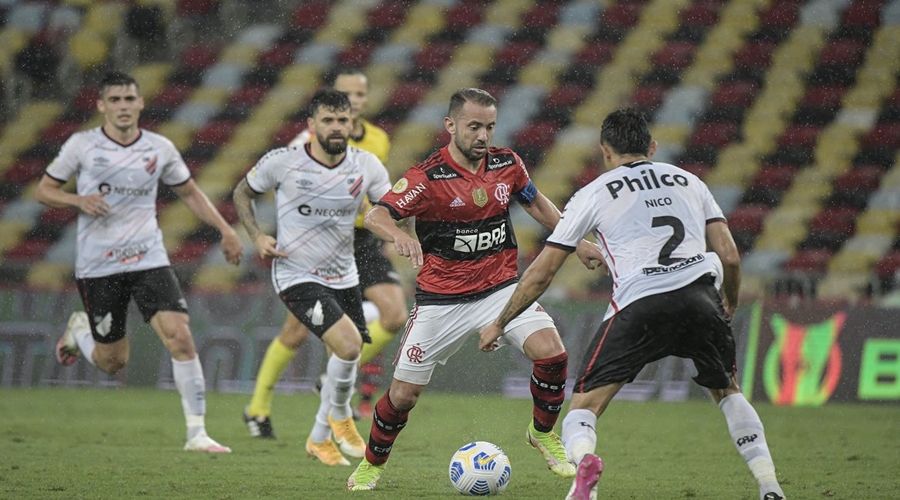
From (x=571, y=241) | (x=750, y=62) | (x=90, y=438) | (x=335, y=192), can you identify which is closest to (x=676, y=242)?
(x=571, y=241)

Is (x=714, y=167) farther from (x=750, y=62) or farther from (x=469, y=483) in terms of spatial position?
(x=469, y=483)

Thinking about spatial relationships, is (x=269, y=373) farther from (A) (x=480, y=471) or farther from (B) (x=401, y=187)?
(A) (x=480, y=471)

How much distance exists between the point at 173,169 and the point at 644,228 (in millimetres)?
4716

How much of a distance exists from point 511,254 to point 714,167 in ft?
41.0

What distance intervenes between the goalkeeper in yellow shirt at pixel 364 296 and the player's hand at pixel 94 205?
4.63 feet

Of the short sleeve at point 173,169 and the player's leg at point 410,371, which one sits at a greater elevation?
the short sleeve at point 173,169

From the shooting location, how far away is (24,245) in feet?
64.7

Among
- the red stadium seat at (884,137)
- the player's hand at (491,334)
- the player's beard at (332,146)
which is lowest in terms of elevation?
the player's hand at (491,334)

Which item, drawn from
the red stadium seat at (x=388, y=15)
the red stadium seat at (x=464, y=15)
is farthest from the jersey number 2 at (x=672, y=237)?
the red stadium seat at (x=388, y=15)

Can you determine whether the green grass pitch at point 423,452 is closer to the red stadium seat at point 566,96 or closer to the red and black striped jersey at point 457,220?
the red and black striped jersey at point 457,220

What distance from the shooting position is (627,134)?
589 centimetres

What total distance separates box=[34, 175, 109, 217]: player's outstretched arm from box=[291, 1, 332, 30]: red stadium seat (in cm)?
1529

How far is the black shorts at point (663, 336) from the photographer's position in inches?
223

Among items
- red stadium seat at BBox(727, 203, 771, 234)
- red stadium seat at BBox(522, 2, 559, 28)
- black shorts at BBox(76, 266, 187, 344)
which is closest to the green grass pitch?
black shorts at BBox(76, 266, 187, 344)
